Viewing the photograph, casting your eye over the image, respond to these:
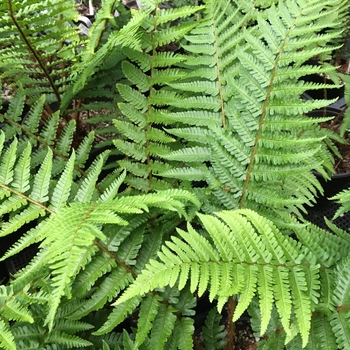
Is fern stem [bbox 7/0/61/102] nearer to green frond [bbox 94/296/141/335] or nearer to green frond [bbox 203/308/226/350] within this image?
green frond [bbox 94/296/141/335]

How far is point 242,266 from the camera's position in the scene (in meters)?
0.83

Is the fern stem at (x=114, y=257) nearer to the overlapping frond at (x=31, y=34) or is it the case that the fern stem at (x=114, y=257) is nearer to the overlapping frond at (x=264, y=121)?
the overlapping frond at (x=264, y=121)

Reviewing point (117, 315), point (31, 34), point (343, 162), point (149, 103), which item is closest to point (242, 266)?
point (117, 315)

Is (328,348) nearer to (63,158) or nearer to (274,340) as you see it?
(274,340)

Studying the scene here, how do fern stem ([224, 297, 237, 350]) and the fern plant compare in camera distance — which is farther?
fern stem ([224, 297, 237, 350])

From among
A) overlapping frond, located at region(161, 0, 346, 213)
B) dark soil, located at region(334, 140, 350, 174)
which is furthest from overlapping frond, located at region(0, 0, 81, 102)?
dark soil, located at region(334, 140, 350, 174)

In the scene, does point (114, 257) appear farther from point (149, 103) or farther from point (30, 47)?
point (30, 47)

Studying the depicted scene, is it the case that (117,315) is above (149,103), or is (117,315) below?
below

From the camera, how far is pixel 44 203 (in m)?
1.06

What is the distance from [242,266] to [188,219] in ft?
0.79

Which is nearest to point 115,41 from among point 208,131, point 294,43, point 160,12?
point 160,12

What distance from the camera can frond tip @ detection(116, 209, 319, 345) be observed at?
0.78 meters

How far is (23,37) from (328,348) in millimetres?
1239

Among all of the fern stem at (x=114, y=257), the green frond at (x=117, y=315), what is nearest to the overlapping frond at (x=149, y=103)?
the fern stem at (x=114, y=257)
